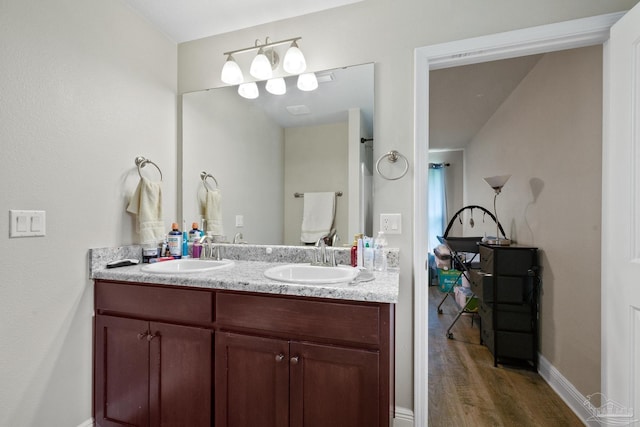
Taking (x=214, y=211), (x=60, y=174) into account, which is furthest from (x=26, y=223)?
(x=214, y=211)

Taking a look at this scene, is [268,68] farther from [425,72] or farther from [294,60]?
[425,72]

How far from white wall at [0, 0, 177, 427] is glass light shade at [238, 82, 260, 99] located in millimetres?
597

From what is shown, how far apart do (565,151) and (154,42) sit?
2.80 meters

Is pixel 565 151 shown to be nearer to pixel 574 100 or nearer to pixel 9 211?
pixel 574 100

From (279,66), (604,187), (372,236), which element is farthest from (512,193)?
(279,66)

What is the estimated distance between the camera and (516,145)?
2.79m

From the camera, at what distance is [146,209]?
1656mm

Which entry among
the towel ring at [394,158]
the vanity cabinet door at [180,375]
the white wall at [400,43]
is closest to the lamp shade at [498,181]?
the white wall at [400,43]

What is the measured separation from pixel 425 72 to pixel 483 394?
80.4 inches

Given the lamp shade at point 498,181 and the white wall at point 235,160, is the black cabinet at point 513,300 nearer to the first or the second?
the lamp shade at point 498,181

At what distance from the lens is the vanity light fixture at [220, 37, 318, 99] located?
1684 mm

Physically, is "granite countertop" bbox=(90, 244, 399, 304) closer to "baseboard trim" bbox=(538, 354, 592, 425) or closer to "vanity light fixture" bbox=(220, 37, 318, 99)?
"vanity light fixture" bbox=(220, 37, 318, 99)

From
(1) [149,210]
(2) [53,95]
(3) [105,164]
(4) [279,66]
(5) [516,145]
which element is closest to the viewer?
(2) [53,95]

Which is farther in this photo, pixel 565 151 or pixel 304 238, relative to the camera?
pixel 565 151
